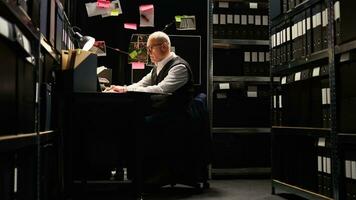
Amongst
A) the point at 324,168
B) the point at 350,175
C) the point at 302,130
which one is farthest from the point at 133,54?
the point at 350,175

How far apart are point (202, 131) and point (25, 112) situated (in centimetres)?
177

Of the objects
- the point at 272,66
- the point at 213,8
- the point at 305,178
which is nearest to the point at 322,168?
the point at 305,178

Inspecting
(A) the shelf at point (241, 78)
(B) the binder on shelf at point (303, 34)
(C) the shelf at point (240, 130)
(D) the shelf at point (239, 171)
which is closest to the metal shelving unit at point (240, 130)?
(C) the shelf at point (240, 130)

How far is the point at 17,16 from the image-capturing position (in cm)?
131

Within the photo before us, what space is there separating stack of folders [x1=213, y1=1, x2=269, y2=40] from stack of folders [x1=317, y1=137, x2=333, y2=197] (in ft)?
6.02

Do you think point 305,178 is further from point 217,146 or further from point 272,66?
point 217,146

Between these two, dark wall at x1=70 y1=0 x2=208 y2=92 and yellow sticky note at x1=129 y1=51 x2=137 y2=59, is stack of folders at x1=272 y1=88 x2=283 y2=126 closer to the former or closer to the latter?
dark wall at x1=70 y1=0 x2=208 y2=92

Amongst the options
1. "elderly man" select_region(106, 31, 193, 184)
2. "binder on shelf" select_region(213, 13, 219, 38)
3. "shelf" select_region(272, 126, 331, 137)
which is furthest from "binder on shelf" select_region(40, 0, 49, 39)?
"binder on shelf" select_region(213, 13, 219, 38)

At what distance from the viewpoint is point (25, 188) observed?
1624 mm

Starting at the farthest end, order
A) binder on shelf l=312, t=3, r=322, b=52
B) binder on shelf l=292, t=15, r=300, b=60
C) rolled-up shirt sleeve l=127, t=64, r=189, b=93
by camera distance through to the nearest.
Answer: rolled-up shirt sleeve l=127, t=64, r=189, b=93
binder on shelf l=292, t=15, r=300, b=60
binder on shelf l=312, t=3, r=322, b=52

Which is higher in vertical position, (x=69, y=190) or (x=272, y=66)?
(x=272, y=66)

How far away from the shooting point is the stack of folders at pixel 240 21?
13.4 feet

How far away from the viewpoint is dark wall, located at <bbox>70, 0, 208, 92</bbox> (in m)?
4.00

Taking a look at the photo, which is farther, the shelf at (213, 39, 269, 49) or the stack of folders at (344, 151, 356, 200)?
the shelf at (213, 39, 269, 49)
